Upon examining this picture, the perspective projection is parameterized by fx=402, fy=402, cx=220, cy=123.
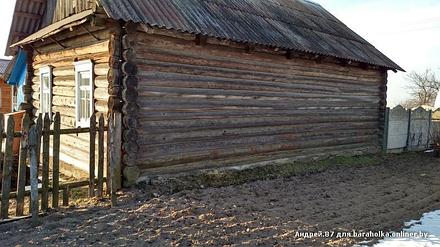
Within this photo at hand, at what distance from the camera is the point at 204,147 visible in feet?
28.7

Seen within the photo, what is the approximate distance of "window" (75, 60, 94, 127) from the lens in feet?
27.7

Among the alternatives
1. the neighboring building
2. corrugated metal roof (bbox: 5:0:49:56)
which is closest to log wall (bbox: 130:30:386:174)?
corrugated metal roof (bbox: 5:0:49:56)

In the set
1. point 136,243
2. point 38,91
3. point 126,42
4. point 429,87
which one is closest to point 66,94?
point 38,91

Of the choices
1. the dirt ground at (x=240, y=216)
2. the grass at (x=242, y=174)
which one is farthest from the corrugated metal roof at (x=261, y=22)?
the dirt ground at (x=240, y=216)

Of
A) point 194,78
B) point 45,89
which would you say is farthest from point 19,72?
point 194,78

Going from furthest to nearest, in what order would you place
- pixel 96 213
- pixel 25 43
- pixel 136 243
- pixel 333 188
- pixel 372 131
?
pixel 372 131 → pixel 25 43 → pixel 333 188 → pixel 96 213 → pixel 136 243

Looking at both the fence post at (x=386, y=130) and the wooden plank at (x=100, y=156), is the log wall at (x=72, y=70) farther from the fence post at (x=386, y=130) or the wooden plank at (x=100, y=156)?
the fence post at (x=386, y=130)

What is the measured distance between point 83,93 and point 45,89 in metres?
2.38

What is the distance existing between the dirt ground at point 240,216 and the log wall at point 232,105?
1.16m

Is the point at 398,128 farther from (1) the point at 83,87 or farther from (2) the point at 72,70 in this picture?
(2) the point at 72,70

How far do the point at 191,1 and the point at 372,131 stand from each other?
8209mm

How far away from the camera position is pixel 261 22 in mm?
10570

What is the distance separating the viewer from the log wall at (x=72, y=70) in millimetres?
7875

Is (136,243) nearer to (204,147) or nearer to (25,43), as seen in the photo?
(204,147)
